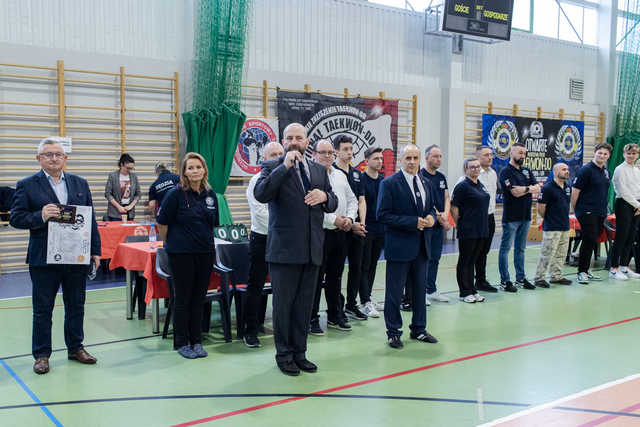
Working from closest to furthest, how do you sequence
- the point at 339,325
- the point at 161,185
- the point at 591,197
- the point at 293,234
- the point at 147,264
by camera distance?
1. the point at 293,234
2. the point at 147,264
3. the point at 339,325
4. the point at 591,197
5. the point at 161,185

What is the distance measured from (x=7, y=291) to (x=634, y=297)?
6.17 metres

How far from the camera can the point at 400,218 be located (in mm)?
4023

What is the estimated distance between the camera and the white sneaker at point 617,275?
677 centimetres

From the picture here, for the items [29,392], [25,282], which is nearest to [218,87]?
[25,282]

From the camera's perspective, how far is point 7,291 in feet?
19.8

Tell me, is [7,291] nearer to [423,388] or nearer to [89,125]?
[89,125]

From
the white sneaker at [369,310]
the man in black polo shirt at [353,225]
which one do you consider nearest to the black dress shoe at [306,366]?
the man in black polo shirt at [353,225]

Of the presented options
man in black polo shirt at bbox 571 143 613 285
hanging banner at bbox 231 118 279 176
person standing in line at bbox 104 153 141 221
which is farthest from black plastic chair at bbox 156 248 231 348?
hanging banner at bbox 231 118 279 176

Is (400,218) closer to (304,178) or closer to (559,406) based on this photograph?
(304,178)

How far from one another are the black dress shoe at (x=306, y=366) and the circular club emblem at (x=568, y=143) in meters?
9.92

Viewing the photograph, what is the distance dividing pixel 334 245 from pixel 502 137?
7727 mm

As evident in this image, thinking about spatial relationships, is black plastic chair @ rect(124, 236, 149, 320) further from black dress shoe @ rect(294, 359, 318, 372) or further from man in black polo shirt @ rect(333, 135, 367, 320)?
black dress shoe @ rect(294, 359, 318, 372)

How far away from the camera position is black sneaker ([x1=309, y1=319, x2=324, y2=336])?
4.48 metres

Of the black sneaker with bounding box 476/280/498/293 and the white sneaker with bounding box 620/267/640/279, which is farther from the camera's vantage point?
the white sneaker with bounding box 620/267/640/279
